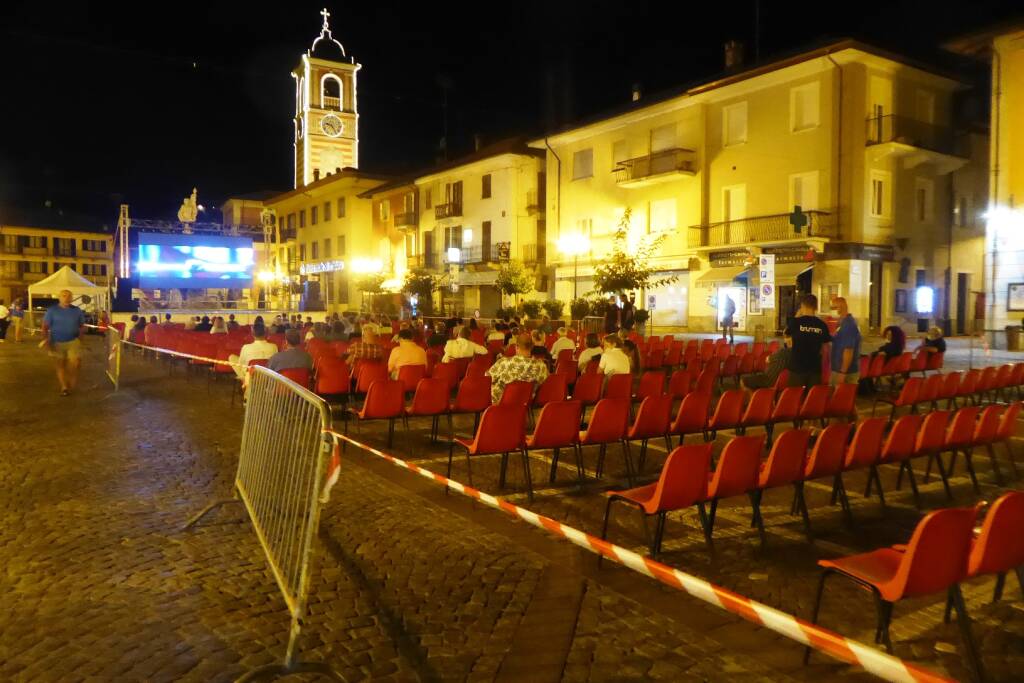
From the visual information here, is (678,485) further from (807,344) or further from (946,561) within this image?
(807,344)

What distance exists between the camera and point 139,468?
7199 mm

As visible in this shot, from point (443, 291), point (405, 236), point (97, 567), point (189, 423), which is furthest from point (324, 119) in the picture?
point (97, 567)

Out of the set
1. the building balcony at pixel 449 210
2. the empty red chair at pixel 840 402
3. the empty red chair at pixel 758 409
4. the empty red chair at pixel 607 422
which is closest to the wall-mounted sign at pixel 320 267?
the building balcony at pixel 449 210

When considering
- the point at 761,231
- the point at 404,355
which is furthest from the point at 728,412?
the point at 761,231

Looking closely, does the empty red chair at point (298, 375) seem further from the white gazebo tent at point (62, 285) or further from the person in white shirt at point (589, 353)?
the white gazebo tent at point (62, 285)

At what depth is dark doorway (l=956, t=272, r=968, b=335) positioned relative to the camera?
28.1 metres

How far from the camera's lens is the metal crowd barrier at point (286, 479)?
2.99 m

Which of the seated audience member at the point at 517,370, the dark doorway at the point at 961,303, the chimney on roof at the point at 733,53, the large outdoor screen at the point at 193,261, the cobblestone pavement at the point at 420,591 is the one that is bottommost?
the cobblestone pavement at the point at 420,591

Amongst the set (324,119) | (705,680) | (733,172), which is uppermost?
(324,119)

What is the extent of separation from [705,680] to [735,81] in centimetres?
2654

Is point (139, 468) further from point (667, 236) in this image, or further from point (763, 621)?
point (667, 236)

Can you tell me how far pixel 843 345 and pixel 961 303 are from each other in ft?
75.8

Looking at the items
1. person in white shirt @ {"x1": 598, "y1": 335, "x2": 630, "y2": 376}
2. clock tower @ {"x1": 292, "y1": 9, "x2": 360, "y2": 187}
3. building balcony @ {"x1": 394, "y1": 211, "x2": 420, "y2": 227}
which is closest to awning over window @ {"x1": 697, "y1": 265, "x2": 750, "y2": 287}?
Answer: person in white shirt @ {"x1": 598, "y1": 335, "x2": 630, "y2": 376}

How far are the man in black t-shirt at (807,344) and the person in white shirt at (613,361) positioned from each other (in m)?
1.90
